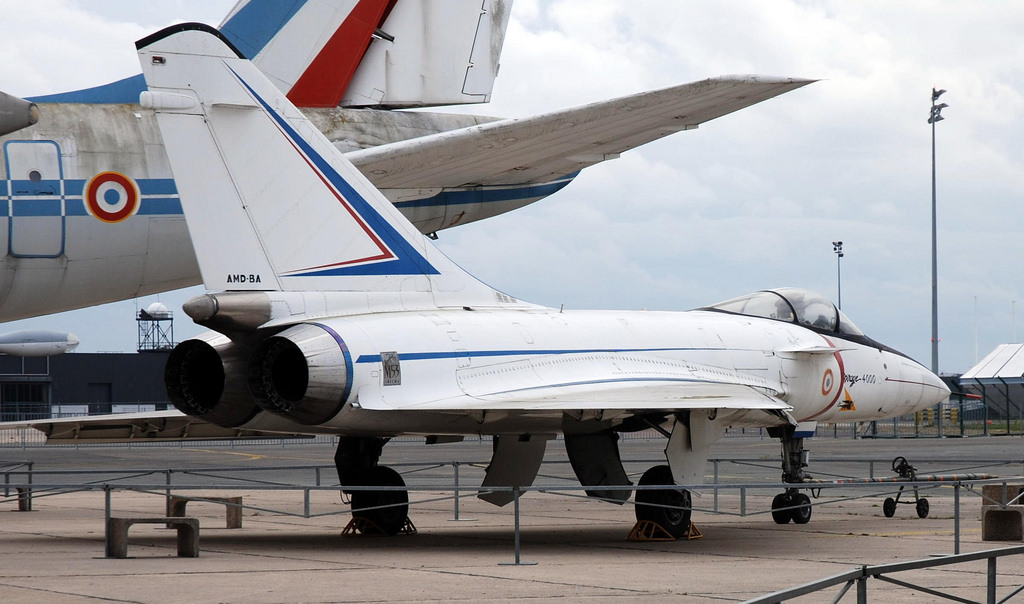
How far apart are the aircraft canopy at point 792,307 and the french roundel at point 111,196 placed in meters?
6.35

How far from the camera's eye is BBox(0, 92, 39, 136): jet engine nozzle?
180 inches

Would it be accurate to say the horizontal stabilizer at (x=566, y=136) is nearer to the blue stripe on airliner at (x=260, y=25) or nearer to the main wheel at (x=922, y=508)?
the blue stripe on airliner at (x=260, y=25)

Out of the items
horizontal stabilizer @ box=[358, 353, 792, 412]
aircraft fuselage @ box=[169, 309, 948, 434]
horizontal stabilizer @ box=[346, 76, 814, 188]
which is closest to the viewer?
aircraft fuselage @ box=[169, 309, 948, 434]

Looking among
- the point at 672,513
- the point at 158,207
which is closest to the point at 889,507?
the point at 672,513

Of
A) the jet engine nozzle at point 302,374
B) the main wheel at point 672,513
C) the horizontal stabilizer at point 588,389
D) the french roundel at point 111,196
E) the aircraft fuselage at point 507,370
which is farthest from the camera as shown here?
the french roundel at point 111,196

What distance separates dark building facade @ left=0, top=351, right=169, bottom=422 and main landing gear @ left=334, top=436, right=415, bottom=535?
44.6 meters

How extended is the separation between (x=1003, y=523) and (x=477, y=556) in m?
4.97

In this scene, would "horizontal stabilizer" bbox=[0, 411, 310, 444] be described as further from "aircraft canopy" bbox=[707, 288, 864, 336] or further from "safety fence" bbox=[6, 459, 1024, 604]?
"aircraft canopy" bbox=[707, 288, 864, 336]

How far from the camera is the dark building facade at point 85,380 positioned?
5622 cm

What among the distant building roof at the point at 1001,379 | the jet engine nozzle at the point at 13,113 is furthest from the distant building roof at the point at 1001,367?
the jet engine nozzle at the point at 13,113

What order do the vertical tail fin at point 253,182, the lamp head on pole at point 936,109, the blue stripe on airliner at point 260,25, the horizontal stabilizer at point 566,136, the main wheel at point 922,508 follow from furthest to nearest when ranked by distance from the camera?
1. the lamp head on pole at point 936,109
2. the blue stripe on airliner at point 260,25
3. the main wheel at point 922,508
4. the horizontal stabilizer at point 566,136
5. the vertical tail fin at point 253,182

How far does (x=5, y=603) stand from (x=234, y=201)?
409cm

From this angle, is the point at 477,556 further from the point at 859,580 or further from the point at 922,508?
the point at 922,508

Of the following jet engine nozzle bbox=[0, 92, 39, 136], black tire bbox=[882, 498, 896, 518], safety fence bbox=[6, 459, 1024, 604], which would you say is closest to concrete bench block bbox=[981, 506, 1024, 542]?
safety fence bbox=[6, 459, 1024, 604]
